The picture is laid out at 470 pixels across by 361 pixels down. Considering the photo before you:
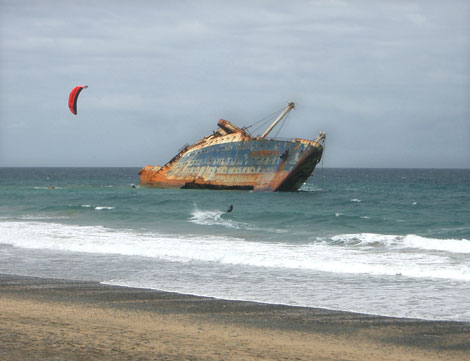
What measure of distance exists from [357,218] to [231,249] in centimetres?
1406

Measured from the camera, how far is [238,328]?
9430 mm

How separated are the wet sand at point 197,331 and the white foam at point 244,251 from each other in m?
5.14

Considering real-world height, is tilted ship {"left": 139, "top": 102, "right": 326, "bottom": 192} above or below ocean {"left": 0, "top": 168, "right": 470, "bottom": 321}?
above

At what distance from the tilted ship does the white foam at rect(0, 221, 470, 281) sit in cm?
2697

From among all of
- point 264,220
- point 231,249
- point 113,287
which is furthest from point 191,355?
point 264,220

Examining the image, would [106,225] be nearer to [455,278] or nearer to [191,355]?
[455,278]

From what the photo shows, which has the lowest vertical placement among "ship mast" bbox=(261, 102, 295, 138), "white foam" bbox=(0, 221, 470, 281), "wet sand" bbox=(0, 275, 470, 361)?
"white foam" bbox=(0, 221, 470, 281)

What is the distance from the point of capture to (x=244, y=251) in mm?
19156

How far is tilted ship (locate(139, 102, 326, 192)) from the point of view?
51.2m

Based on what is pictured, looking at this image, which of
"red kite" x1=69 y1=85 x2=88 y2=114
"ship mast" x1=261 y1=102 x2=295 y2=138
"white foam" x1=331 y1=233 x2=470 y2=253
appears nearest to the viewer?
"white foam" x1=331 y1=233 x2=470 y2=253

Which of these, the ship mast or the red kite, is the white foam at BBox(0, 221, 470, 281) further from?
the ship mast

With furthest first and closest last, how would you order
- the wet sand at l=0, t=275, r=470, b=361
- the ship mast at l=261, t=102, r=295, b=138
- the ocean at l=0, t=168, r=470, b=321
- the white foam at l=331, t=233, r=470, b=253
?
the ship mast at l=261, t=102, r=295, b=138 → the white foam at l=331, t=233, r=470, b=253 → the ocean at l=0, t=168, r=470, b=321 → the wet sand at l=0, t=275, r=470, b=361

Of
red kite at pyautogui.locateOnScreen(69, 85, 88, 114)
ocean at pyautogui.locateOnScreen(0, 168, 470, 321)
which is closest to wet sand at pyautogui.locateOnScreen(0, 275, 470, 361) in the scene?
ocean at pyautogui.locateOnScreen(0, 168, 470, 321)

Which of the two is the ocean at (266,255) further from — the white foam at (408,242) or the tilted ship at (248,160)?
the tilted ship at (248,160)
